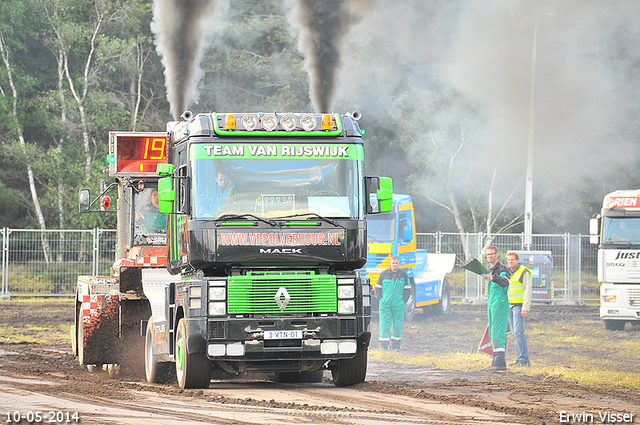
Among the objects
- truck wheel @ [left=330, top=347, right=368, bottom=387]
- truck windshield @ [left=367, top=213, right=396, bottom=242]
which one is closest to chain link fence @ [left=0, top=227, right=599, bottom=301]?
truck windshield @ [left=367, top=213, right=396, bottom=242]

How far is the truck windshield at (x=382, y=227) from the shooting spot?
2189cm

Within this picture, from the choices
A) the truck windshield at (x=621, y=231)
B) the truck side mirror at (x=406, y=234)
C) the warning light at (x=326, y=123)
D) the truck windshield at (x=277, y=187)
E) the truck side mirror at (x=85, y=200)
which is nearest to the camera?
the truck windshield at (x=277, y=187)

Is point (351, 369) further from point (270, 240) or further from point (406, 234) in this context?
point (406, 234)

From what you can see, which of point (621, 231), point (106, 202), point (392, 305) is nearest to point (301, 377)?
point (392, 305)

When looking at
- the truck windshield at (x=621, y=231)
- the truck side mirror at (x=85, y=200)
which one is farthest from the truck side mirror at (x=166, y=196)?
the truck windshield at (x=621, y=231)

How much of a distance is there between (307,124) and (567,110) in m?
26.7

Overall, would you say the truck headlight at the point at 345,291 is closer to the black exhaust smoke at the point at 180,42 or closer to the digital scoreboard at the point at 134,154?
the digital scoreboard at the point at 134,154

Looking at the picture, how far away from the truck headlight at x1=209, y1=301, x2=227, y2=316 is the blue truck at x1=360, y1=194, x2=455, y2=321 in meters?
10.7

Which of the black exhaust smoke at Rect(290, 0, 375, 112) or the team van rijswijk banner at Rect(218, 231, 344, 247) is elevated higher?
the black exhaust smoke at Rect(290, 0, 375, 112)

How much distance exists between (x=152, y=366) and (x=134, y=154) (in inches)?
152

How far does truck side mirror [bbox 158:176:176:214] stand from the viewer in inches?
408

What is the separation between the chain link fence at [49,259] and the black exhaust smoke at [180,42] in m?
12.4

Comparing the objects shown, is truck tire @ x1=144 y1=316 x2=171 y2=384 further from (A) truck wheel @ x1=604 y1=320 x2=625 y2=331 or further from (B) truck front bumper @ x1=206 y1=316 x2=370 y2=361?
(A) truck wheel @ x1=604 y1=320 x2=625 y2=331

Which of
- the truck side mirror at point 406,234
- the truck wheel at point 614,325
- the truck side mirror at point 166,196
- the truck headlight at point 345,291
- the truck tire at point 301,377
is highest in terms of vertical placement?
the truck side mirror at point 166,196
